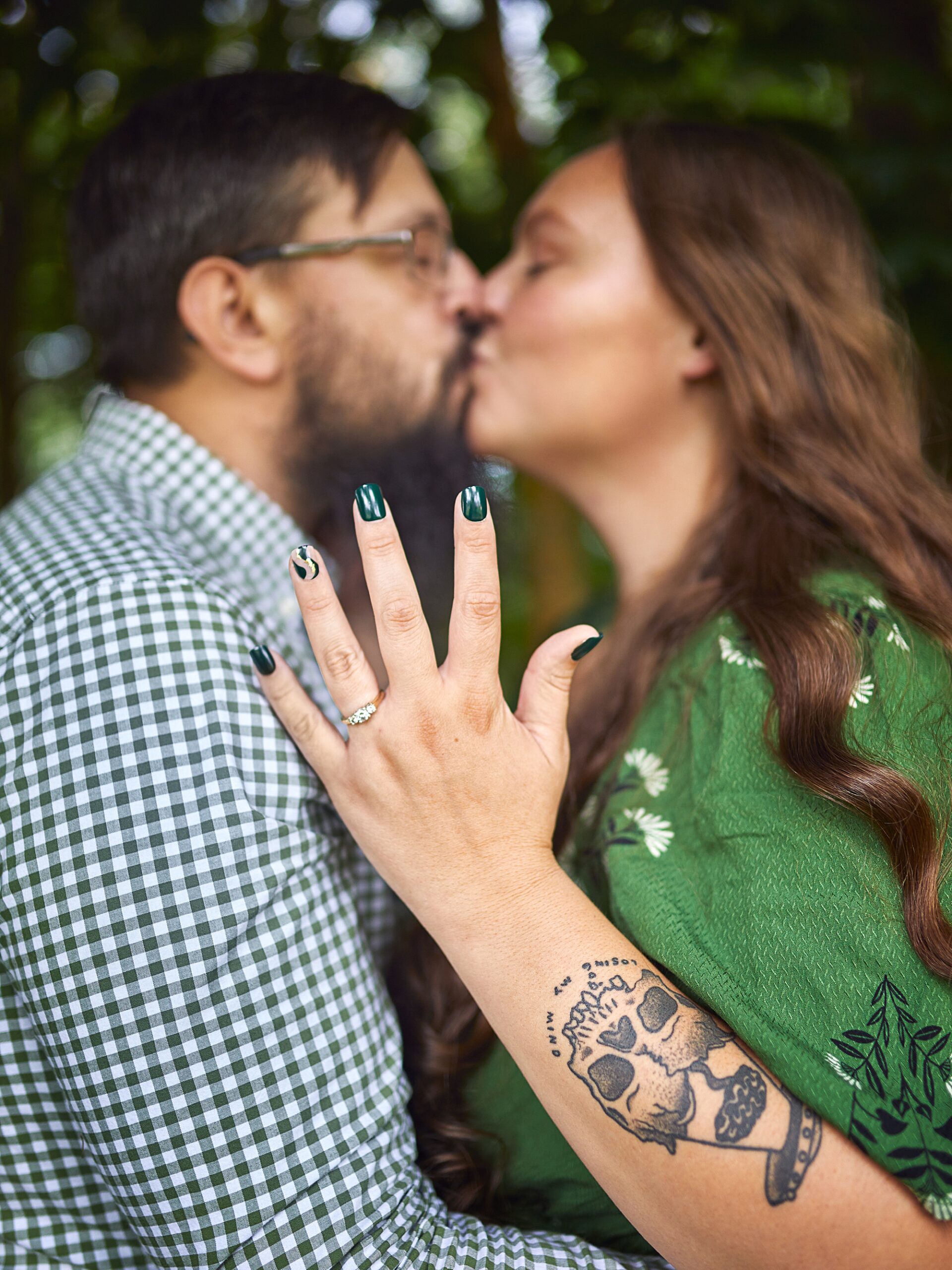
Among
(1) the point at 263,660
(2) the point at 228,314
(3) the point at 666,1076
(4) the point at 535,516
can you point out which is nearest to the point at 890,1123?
(3) the point at 666,1076

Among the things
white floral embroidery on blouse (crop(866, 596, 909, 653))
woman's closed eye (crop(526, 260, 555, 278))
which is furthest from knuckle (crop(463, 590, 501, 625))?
woman's closed eye (crop(526, 260, 555, 278))

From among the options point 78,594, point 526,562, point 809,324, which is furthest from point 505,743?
point 526,562

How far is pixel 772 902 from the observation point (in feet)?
4.75

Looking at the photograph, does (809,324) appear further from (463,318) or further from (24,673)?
(24,673)

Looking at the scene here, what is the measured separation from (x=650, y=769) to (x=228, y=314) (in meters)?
1.59

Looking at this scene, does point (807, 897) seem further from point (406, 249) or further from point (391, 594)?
point (406, 249)

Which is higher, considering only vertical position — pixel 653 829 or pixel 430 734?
pixel 430 734

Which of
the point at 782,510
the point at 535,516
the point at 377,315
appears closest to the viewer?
the point at 782,510

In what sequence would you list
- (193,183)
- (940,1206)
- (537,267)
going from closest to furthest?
(940,1206)
(193,183)
(537,267)

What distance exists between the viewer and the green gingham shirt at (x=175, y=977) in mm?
1438

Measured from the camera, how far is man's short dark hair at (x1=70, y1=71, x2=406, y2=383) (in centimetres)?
245

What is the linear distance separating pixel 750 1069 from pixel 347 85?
101 inches

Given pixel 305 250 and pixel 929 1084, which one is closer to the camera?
pixel 929 1084

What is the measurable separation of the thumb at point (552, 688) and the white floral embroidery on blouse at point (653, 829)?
0.74 ft
